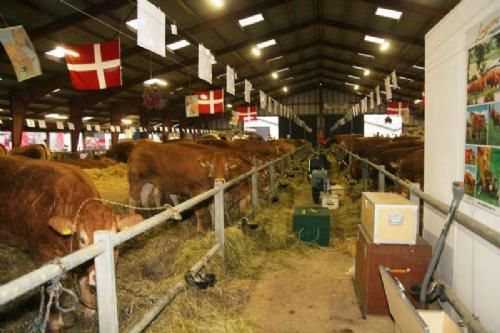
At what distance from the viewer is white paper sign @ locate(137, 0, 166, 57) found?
527 centimetres

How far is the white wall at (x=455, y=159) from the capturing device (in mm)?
2627

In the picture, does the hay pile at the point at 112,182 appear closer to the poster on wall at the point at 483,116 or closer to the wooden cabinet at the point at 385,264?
the wooden cabinet at the point at 385,264

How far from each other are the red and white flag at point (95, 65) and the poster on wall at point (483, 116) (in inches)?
302

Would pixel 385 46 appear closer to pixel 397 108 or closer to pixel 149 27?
pixel 397 108

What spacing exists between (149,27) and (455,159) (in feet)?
14.0

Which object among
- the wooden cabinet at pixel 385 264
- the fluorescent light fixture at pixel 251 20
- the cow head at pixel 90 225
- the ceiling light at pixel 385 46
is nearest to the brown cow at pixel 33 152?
the cow head at pixel 90 225

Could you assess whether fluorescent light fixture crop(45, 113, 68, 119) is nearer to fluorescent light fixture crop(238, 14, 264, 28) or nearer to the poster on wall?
fluorescent light fixture crop(238, 14, 264, 28)

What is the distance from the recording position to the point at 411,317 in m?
2.21

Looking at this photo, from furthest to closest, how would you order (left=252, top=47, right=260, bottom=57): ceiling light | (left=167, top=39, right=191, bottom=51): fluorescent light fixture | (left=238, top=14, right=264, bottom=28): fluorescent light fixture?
(left=252, top=47, right=260, bottom=57): ceiling light
(left=167, top=39, right=191, bottom=51): fluorescent light fixture
(left=238, top=14, right=264, bottom=28): fluorescent light fixture

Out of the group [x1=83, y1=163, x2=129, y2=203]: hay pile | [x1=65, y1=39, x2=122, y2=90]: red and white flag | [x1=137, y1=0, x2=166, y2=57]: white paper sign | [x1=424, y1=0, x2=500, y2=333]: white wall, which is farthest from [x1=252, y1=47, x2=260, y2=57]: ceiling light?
[x1=424, y1=0, x2=500, y2=333]: white wall

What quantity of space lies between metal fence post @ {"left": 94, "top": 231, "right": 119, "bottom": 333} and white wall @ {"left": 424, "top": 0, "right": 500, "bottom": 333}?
2.33 meters

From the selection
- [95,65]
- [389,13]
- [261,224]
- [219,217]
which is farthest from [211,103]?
[219,217]

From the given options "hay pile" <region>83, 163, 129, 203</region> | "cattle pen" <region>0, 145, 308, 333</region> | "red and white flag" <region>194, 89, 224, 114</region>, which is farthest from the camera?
"red and white flag" <region>194, 89, 224, 114</region>

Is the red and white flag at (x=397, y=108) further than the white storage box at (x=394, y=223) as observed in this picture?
Yes
